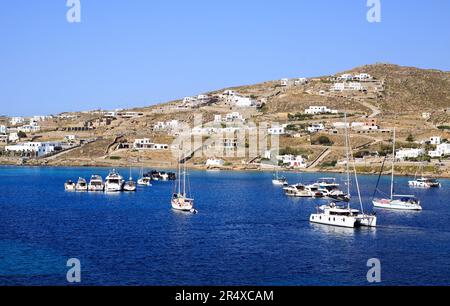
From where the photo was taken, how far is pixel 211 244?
3938 centimetres

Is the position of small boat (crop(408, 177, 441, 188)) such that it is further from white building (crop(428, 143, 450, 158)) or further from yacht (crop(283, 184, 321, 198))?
white building (crop(428, 143, 450, 158))

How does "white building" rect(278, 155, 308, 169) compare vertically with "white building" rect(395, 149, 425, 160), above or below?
below

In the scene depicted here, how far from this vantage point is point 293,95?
176375 mm

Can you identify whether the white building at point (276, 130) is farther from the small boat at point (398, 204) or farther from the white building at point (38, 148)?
the small boat at point (398, 204)

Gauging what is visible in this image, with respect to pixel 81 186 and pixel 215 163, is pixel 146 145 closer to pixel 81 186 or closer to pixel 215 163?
pixel 215 163

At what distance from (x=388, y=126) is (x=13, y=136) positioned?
96489 mm

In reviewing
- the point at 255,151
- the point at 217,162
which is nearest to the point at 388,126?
the point at 255,151

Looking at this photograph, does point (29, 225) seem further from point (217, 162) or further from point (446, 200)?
point (217, 162)

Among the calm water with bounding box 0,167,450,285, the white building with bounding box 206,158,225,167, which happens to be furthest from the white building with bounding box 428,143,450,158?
the calm water with bounding box 0,167,450,285

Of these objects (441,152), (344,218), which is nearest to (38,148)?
(441,152)

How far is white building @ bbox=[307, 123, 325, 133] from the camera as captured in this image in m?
135

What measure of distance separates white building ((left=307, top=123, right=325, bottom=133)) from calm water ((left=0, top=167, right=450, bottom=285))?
221 ft

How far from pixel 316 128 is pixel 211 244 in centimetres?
9919

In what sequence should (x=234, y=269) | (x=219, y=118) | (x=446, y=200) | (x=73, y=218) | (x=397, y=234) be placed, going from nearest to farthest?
(x=234, y=269)
(x=397, y=234)
(x=73, y=218)
(x=446, y=200)
(x=219, y=118)
